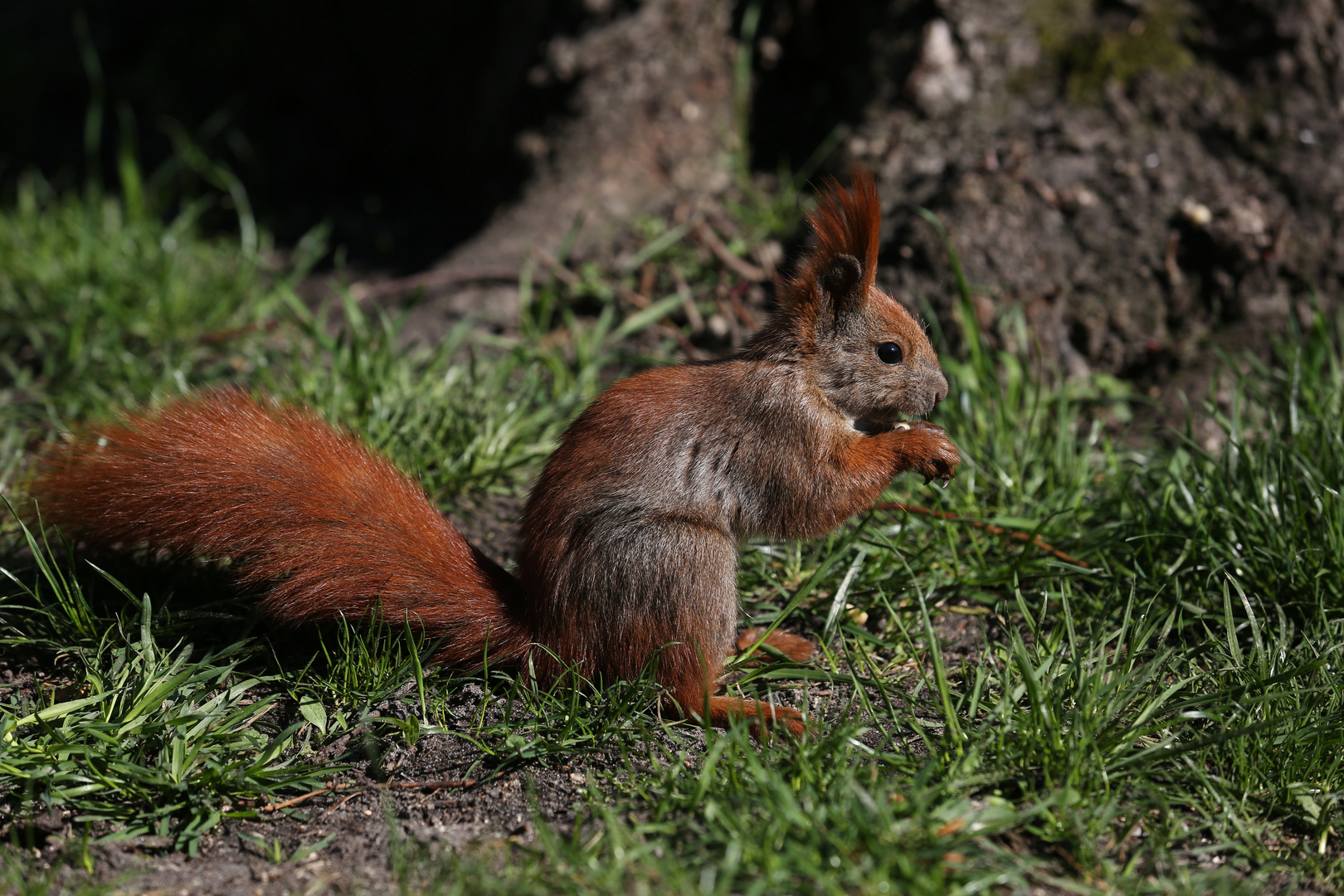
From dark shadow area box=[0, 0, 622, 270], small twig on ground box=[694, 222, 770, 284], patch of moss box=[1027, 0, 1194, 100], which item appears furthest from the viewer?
dark shadow area box=[0, 0, 622, 270]

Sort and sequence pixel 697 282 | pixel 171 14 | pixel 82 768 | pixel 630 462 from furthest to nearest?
Answer: pixel 171 14 → pixel 697 282 → pixel 630 462 → pixel 82 768

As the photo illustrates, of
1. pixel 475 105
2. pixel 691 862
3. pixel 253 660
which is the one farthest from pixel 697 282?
pixel 691 862

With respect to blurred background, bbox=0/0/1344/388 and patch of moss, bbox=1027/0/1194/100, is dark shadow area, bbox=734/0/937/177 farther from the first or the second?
patch of moss, bbox=1027/0/1194/100

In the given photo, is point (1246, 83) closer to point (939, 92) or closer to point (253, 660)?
point (939, 92)

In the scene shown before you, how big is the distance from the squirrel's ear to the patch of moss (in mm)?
1908

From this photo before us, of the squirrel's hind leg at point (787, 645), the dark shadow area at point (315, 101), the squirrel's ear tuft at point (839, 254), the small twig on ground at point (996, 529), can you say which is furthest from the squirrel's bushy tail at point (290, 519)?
the dark shadow area at point (315, 101)

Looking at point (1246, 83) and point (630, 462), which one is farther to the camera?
point (1246, 83)

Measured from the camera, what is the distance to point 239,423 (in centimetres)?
222

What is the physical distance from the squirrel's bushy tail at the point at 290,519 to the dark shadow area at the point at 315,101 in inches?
102

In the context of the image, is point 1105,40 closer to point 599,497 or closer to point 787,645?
point 787,645

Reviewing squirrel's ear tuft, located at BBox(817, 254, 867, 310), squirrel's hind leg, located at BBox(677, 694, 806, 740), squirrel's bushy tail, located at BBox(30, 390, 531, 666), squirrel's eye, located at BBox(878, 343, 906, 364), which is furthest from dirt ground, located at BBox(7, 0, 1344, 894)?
squirrel's ear tuft, located at BBox(817, 254, 867, 310)

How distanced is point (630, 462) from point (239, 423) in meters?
0.85

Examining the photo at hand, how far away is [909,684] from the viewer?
2.38 meters

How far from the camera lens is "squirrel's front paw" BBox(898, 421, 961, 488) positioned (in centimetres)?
232
